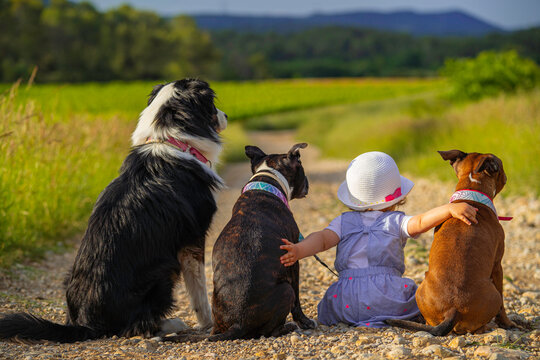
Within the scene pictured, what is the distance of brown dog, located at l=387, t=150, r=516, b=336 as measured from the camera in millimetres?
3127

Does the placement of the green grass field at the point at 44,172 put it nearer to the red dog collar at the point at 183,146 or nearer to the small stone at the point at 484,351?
the red dog collar at the point at 183,146

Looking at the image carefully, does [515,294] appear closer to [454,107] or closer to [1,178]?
[1,178]

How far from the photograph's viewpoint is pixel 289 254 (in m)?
3.29

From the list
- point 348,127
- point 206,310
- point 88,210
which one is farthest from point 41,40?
point 206,310

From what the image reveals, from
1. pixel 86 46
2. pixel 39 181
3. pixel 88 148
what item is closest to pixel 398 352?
pixel 39 181

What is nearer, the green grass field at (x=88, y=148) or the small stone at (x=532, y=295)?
the small stone at (x=532, y=295)

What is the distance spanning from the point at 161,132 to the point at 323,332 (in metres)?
1.80

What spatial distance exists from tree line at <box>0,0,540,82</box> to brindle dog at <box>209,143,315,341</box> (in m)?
25.5

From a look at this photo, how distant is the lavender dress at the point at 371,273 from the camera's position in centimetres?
356

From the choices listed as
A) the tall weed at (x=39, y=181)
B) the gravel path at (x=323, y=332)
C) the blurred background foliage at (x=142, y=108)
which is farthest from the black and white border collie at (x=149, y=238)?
the tall weed at (x=39, y=181)

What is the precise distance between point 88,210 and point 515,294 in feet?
18.3

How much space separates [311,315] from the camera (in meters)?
4.10

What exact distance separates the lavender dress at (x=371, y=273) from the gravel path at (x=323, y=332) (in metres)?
0.15

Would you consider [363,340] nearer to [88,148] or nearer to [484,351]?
[484,351]
